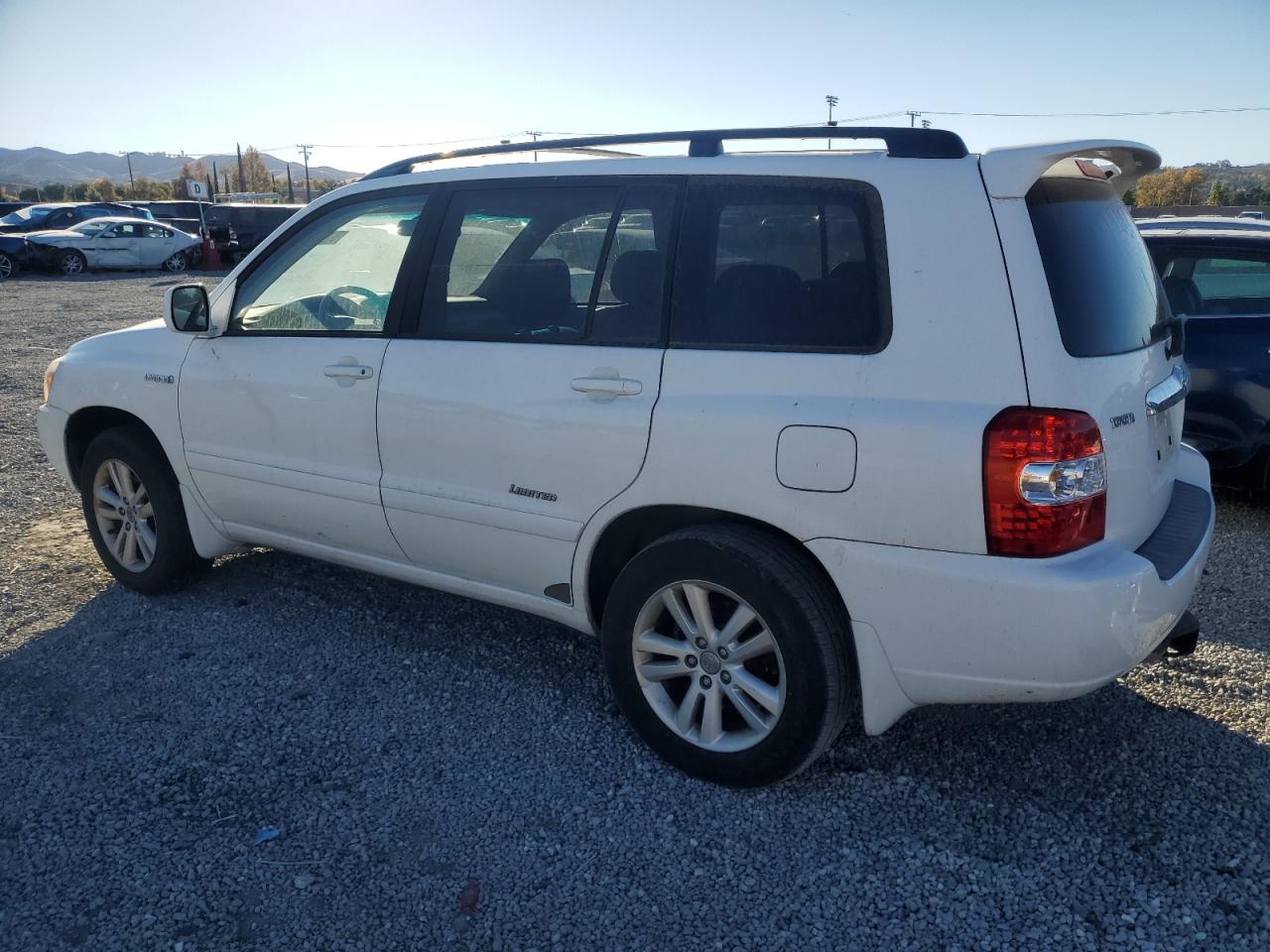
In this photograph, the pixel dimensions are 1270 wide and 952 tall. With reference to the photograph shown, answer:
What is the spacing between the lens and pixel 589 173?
355 centimetres

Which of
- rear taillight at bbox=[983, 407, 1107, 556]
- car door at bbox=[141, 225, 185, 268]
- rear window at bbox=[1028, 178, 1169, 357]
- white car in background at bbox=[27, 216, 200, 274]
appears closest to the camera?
rear taillight at bbox=[983, 407, 1107, 556]

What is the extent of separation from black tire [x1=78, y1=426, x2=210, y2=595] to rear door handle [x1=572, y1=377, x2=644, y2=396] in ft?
7.66

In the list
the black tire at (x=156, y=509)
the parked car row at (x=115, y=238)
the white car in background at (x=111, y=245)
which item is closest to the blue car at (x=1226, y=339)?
the black tire at (x=156, y=509)

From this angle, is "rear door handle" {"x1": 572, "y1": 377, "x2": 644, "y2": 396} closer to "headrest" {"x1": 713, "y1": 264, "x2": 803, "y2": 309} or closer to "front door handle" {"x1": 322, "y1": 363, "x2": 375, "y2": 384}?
"headrest" {"x1": 713, "y1": 264, "x2": 803, "y2": 309}

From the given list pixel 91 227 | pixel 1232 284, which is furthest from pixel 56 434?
pixel 91 227

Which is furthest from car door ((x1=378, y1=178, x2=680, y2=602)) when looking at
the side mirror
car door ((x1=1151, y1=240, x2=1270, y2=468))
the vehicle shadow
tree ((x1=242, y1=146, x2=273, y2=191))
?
tree ((x1=242, y1=146, x2=273, y2=191))

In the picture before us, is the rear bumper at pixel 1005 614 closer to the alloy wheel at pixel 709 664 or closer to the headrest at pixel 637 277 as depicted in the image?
the alloy wheel at pixel 709 664

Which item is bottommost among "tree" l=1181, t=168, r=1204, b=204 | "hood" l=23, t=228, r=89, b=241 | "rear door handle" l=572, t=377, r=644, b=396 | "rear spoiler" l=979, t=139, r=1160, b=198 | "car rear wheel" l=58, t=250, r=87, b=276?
"car rear wheel" l=58, t=250, r=87, b=276

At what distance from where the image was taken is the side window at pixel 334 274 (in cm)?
398

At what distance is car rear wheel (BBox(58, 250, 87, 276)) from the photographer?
26.4 metres

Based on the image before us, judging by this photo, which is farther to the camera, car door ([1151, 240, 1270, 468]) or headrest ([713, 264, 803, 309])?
car door ([1151, 240, 1270, 468])

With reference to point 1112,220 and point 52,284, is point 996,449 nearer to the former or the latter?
point 1112,220

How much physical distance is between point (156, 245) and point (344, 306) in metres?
26.8

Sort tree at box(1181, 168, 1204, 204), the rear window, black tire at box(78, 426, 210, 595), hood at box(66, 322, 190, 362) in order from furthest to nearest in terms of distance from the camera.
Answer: tree at box(1181, 168, 1204, 204)
black tire at box(78, 426, 210, 595)
hood at box(66, 322, 190, 362)
the rear window
